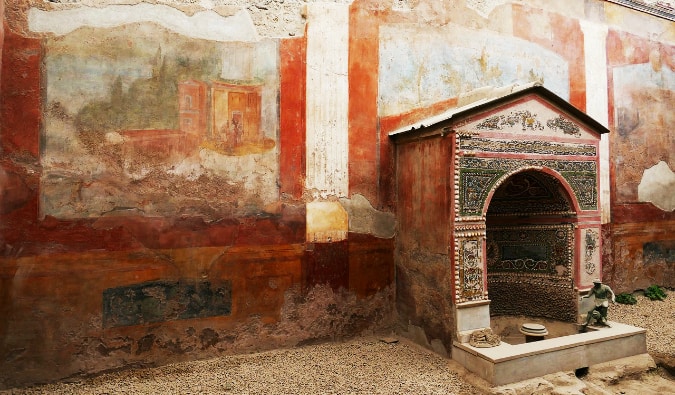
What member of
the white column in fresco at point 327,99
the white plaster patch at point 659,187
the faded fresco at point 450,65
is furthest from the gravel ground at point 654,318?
the white column in fresco at point 327,99

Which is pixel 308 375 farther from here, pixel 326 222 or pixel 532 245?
pixel 532 245

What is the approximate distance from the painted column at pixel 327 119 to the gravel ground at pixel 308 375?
131cm

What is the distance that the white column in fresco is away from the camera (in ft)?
17.3

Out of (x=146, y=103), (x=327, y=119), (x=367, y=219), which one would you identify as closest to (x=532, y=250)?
(x=367, y=219)

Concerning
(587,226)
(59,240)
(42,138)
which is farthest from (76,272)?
(587,226)

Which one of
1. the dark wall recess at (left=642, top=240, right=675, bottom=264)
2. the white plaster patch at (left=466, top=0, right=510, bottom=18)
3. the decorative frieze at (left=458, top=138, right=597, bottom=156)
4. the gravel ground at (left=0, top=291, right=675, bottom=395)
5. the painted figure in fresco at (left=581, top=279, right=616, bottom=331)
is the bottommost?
the gravel ground at (left=0, top=291, right=675, bottom=395)

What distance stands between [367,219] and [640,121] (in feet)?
17.4

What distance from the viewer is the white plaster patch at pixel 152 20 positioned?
166 inches

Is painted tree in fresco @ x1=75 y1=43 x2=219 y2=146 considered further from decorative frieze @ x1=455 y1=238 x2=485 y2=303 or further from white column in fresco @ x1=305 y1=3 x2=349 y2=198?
Result: decorative frieze @ x1=455 y1=238 x2=485 y2=303

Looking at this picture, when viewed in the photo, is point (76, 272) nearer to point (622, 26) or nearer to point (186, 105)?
point (186, 105)

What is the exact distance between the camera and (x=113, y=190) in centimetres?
438

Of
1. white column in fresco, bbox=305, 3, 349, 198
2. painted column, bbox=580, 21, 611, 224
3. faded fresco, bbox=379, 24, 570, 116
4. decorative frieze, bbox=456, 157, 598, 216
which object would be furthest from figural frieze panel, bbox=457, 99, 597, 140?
painted column, bbox=580, 21, 611, 224

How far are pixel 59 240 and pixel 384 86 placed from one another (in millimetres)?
3879

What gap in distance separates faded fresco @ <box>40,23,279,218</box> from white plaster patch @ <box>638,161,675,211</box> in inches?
248
